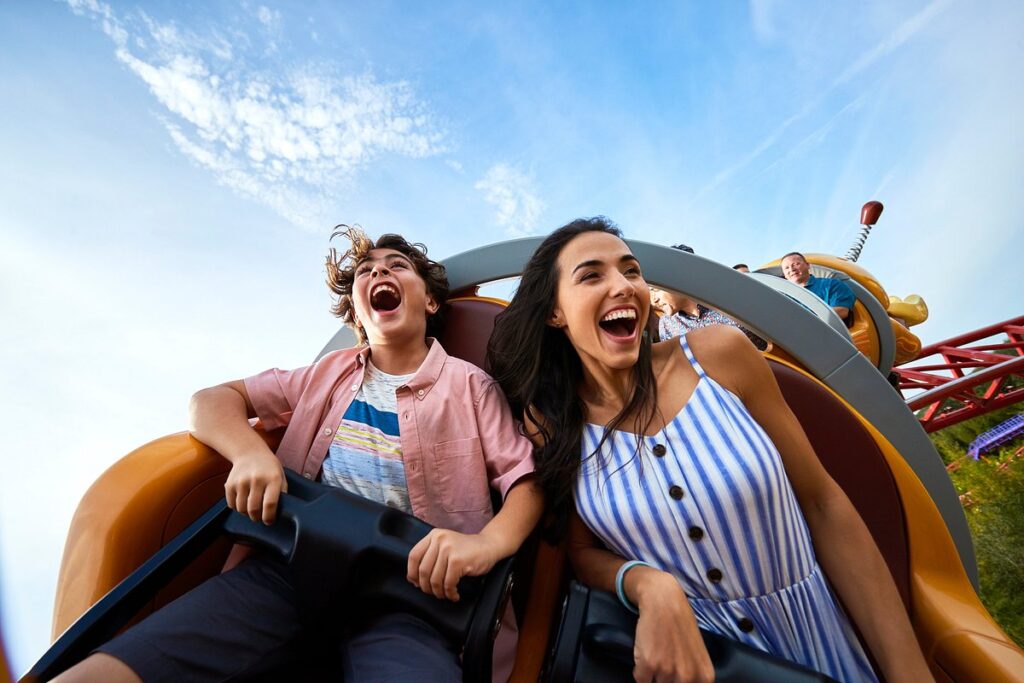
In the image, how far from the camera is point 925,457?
3.85 feet

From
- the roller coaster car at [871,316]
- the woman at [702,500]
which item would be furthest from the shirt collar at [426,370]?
the roller coaster car at [871,316]

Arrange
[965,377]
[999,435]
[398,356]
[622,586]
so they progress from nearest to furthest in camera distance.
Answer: [622,586] < [398,356] < [965,377] < [999,435]

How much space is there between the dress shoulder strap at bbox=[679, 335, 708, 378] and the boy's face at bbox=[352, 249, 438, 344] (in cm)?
61

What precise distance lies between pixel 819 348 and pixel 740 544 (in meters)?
0.62

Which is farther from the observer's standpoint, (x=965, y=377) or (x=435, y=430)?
(x=965, y=377)

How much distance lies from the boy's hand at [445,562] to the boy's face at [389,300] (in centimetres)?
58

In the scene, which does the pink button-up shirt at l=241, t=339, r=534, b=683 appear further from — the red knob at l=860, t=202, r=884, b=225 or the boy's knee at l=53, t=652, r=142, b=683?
the red knob at l=860, t=202, r=884, b=225

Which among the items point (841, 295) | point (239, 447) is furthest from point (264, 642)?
point (841, 295)

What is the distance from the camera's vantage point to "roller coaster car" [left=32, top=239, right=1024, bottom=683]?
0.86m

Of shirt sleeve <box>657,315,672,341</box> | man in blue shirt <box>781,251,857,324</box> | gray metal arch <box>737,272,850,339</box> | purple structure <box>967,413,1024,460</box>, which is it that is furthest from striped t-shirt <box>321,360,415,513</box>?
purple structure <box>967,413,1024,460</box>

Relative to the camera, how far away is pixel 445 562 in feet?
2.42

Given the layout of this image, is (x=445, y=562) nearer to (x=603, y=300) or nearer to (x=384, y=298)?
(x=603, y=300)

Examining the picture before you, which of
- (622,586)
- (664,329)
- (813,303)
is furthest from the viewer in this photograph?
(664,329)

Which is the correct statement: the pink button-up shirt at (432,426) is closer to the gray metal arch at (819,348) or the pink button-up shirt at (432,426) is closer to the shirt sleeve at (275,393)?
the shirt sleeve at (275,393)
